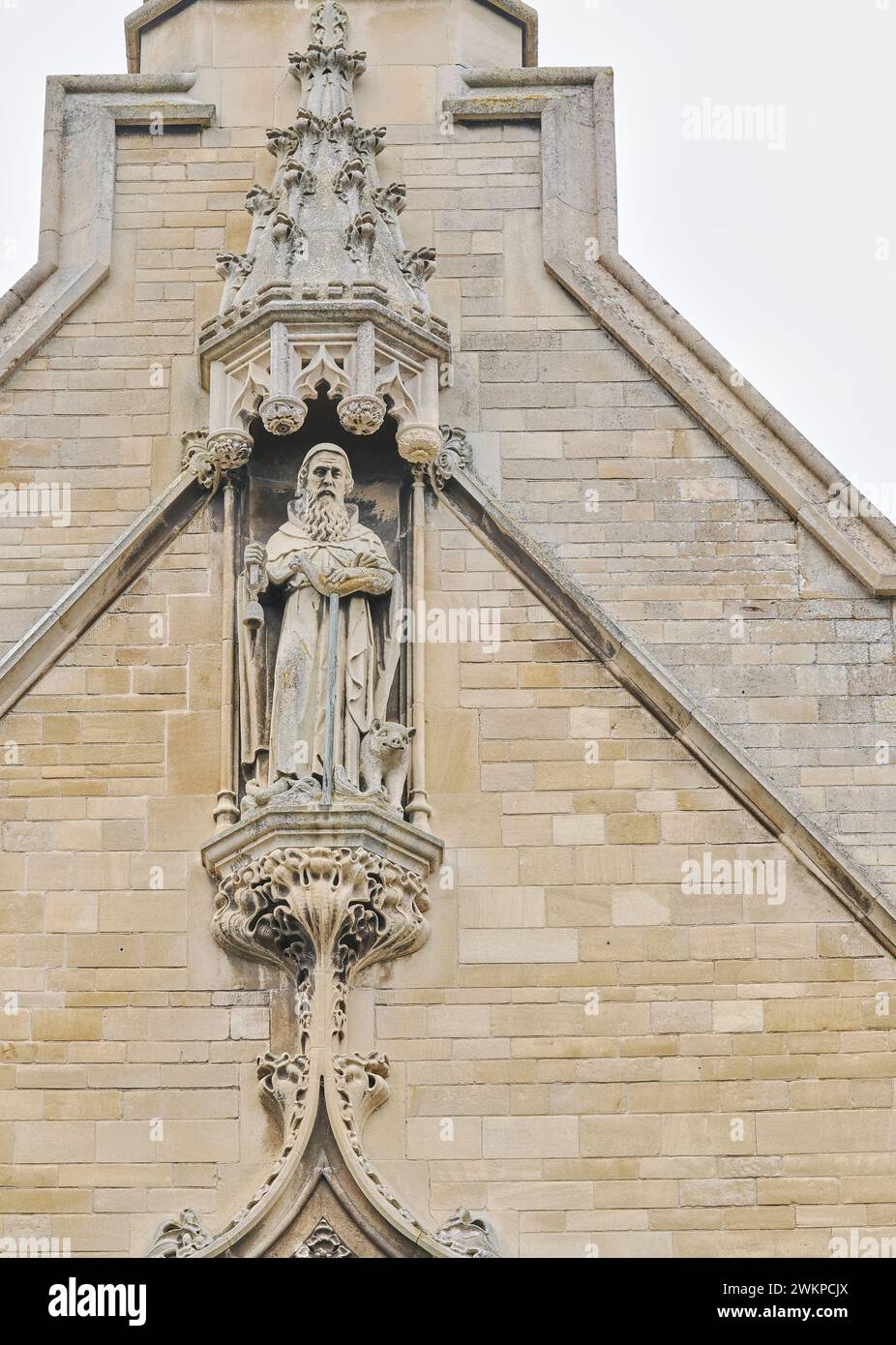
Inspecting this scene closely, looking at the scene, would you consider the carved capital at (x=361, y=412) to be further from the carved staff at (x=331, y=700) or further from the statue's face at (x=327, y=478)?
the carved staff at (x=331, y=700)

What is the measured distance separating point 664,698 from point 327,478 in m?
1.88

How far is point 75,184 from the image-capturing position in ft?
59.6

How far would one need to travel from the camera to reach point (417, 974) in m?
15.8

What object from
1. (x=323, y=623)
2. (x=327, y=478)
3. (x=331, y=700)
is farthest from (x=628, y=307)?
(x=331, y=700)

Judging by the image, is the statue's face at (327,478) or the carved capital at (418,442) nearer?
the statue's face at (327,478)

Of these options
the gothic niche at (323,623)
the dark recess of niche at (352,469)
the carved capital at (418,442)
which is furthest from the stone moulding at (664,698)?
the gothic niche at (323,623)

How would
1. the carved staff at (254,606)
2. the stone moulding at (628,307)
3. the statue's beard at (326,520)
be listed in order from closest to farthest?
the carved staff at (254,606) → the statue's beard at (326,520) → the stone moulding at (628,307)

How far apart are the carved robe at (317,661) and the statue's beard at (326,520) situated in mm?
34

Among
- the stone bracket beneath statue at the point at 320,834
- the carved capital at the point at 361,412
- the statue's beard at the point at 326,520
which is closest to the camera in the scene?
the stone bracket beneath statue at the point at 320,834

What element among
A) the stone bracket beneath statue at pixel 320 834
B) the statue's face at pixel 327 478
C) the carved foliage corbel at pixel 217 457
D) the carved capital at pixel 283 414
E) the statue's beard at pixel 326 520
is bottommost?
the stone bracket beneath statue at pixel 320 834

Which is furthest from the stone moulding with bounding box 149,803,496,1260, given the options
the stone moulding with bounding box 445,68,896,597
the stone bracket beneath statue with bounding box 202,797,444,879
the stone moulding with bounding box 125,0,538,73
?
the stone moulding with bounding box 125,0,538,73

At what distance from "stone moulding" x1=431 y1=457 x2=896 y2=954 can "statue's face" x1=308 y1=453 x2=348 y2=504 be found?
0.52 metres

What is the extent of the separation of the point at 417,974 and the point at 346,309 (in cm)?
325

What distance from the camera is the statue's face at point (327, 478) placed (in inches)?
659
